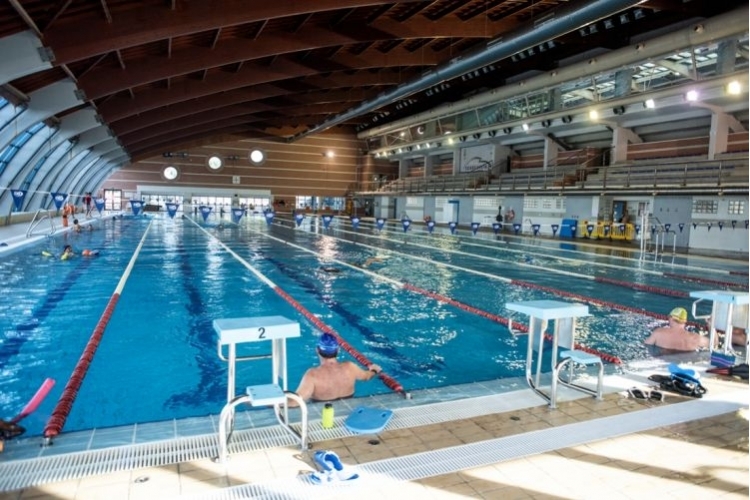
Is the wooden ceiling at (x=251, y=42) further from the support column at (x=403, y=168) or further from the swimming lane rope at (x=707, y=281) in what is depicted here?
the support column at (x=403, y=168)

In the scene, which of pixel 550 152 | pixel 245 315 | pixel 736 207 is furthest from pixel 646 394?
pixel 550 152

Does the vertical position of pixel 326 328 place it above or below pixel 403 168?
below

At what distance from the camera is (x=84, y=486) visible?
2.43m

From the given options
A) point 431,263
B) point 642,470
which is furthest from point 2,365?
point 431,263

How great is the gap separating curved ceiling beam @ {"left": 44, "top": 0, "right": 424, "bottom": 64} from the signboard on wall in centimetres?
2113

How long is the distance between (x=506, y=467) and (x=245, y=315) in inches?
201

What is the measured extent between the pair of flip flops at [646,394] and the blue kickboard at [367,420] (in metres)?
1.97

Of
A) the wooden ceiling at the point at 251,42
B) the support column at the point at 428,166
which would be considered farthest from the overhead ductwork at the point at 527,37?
the support column at the point at 428,166

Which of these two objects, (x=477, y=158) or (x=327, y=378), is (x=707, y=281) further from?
(x=477, y=158)

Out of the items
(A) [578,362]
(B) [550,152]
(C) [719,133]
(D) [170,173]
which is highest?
(B) [550,152]

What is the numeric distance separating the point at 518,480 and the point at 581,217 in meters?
22.5

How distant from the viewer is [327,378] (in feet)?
12.4

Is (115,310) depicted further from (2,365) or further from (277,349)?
(277,349)

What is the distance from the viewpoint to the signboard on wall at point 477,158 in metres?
29.7
